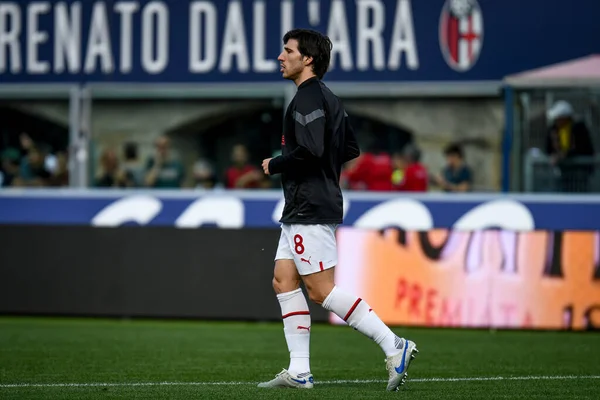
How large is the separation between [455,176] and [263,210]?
3.26 metres

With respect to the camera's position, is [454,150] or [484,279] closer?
[484,279]

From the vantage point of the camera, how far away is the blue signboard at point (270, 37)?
19.6 metres

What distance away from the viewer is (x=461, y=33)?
19.8 meters

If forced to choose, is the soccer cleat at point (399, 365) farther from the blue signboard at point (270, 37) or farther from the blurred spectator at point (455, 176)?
the blue signboard at point (270, 37)

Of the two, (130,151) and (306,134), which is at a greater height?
(306,134)

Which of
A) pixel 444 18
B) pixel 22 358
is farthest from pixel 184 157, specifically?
pixel 22 358

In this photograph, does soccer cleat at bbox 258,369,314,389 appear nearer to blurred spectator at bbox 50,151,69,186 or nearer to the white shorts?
the white shorts

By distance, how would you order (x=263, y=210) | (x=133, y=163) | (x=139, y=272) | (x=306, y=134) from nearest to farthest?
1. (x=306, y=134)
2. (x=139, y=272)
3. (x=263, y=210)
4. (x=133, y=163)

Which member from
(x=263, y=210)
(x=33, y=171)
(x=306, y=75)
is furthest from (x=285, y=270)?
(x=33, y=171)

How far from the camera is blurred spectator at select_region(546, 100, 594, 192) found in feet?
58.4

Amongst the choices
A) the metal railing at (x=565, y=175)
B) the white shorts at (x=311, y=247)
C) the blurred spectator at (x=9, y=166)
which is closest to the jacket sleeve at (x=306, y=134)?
the white shorts at (x=311, y=247)

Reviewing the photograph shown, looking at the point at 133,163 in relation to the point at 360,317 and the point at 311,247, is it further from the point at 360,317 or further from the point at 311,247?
the point at 360,317

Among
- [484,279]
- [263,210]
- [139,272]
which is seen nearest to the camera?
[484,279]

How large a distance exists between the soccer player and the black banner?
690 centimetres
